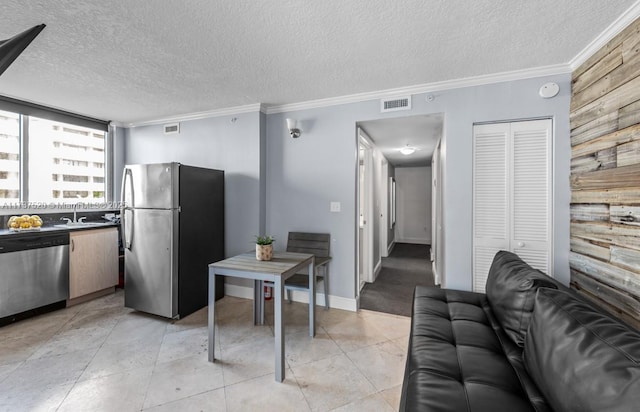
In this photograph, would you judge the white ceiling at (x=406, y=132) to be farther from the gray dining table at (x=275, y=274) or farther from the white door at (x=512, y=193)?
the gray dining table at (x=275, y=274)

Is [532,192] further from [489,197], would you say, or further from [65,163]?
[65,163]

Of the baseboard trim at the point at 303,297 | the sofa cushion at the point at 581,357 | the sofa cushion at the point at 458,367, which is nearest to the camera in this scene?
the sofa cushion at the point at 581,357

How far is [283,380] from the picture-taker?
6.52 feet

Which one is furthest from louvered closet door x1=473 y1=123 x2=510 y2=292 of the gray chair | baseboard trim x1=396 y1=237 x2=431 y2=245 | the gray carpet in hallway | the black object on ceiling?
baseboard trim x1=396 y1=237 x2=431 y2=245

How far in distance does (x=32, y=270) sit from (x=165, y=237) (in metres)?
1.46

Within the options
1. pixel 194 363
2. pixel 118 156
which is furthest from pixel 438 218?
pixel 118 156

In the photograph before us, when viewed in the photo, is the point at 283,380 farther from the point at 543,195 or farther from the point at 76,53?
the point at 76,53

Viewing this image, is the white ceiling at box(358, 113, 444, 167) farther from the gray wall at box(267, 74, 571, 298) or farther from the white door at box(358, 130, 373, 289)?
the white door at box(358, 130, 373, 289)

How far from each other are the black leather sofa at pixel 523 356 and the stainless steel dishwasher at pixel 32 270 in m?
3.79

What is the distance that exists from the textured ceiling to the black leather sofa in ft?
5.42

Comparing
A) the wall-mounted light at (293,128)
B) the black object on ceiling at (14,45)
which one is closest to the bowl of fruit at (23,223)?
the black object on ceiling at (14,45)

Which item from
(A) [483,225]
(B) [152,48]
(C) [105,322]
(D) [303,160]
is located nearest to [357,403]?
(A) [483,225]

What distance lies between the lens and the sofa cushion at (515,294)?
5.16 feet

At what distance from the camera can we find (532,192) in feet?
8.43
